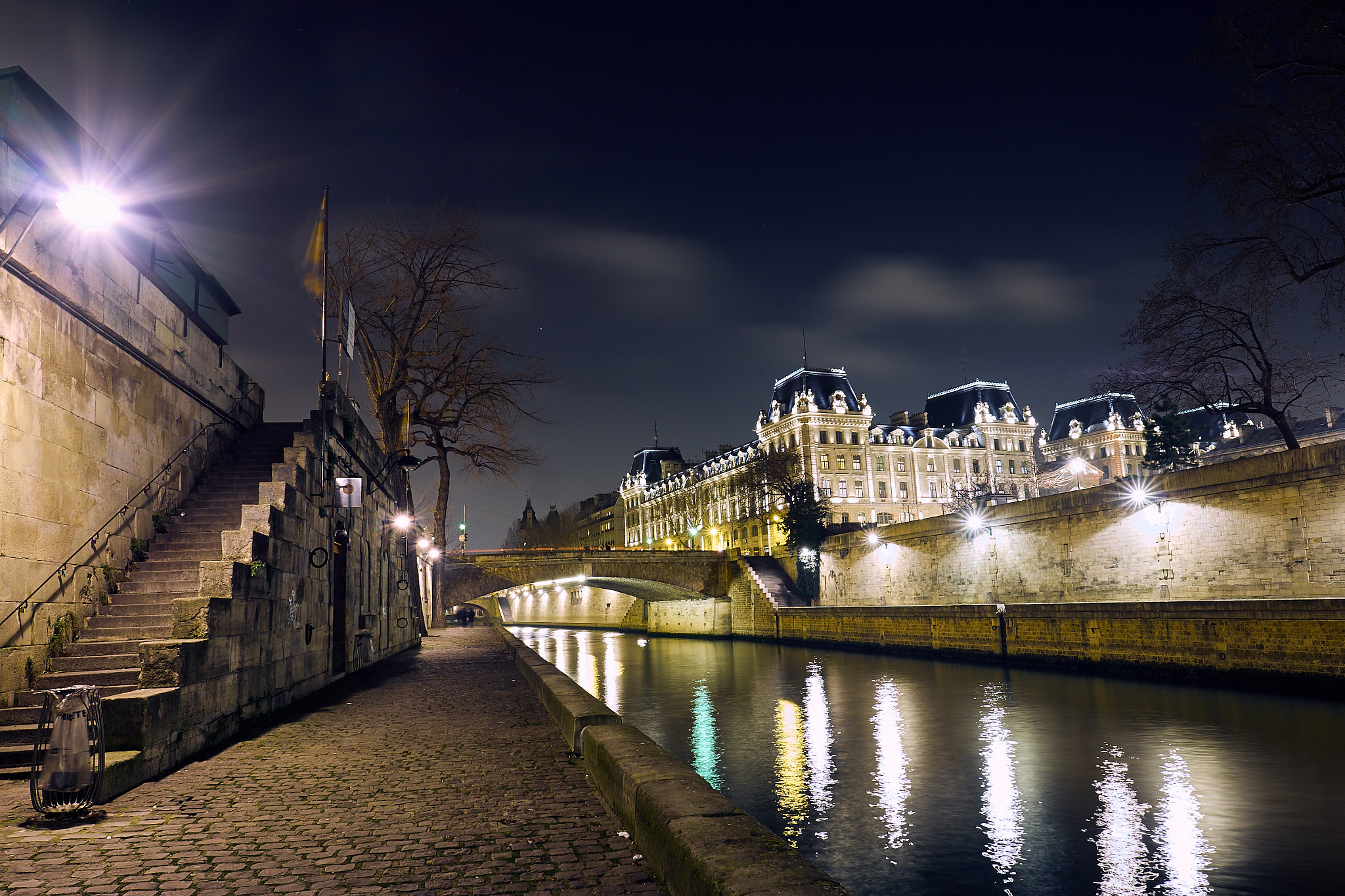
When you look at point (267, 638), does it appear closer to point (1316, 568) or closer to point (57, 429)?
point (57, 429)

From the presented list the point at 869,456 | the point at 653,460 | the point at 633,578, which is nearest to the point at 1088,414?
the point at 869,456

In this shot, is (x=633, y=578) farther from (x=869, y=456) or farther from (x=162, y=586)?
(x=869, y=456)

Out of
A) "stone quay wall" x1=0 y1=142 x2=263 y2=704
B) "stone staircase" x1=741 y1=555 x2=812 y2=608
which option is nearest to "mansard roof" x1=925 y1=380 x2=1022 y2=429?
"stone staircase" x1=741 y1=555 x2=812 y2=608

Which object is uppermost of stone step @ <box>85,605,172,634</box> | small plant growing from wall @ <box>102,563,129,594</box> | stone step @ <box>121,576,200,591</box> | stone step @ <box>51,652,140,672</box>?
small plant growing from wall @ <box>102,563,129,594</box>

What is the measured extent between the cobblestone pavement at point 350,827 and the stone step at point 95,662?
1430 mm

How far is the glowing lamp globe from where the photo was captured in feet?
26.8

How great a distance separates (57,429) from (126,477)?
2.12m

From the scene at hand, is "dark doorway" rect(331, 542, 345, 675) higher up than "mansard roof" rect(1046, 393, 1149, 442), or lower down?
lower down

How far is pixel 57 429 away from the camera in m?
9.70

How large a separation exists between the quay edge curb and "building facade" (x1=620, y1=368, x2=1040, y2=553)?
8104 centimetres

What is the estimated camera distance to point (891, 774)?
12828 mm

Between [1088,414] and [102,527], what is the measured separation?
108 m

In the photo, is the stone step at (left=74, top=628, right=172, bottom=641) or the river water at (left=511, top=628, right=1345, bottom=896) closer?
the river water at (left=511, top=628, right=1345, bottom=896)

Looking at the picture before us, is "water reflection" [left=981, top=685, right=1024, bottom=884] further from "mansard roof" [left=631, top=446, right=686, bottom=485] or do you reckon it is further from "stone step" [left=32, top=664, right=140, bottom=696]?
"mansard roof" [left=631, top=446, right=686, bottom=485]
